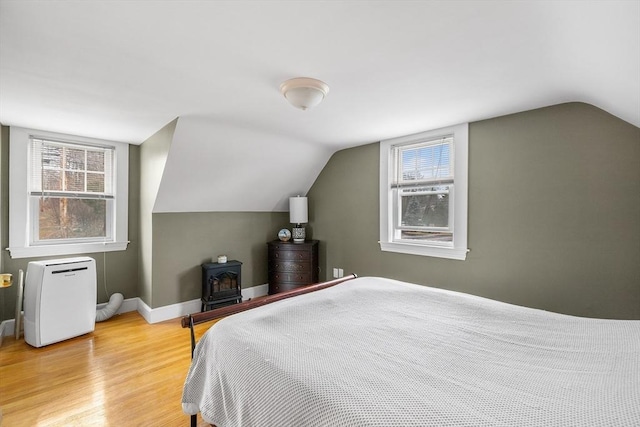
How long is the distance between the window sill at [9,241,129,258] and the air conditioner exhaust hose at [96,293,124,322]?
59cm

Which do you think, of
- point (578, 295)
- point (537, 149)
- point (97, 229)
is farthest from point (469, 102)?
point (97, 229)

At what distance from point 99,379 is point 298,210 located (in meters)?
2.83

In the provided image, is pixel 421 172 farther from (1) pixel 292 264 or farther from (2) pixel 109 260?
(2) pixel 109 260

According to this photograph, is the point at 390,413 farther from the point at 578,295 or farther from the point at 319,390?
the point at 578,295

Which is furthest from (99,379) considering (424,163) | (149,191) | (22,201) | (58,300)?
(424,163)

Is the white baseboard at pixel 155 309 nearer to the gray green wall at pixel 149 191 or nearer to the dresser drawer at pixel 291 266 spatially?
the gray green wall at pixel 149 191

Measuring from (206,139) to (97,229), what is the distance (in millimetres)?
1926

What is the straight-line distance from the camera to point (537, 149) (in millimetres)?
2584

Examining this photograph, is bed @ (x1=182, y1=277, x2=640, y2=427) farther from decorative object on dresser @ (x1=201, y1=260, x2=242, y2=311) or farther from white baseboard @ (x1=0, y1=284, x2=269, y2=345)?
white baseboard @ (x1=0, y1=284, x2=269, y2=345)

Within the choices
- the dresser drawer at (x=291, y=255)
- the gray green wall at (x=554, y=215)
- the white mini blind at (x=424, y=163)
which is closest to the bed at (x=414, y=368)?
A: the gray green wall at (x=554, y=215)

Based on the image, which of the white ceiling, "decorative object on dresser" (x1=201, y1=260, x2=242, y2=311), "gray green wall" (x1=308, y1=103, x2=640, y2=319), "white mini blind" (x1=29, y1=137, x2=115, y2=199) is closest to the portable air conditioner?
"white mini blind" (x1=29, y1=137, x2=115, y2=199)

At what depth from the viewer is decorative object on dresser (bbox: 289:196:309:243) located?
14.3 ft

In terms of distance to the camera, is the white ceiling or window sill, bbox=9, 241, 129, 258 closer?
the white ceiling

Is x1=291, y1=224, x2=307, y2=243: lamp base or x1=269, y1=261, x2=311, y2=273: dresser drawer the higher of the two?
x1=291, y1=224, x2=307, y2=243: lamp base
